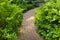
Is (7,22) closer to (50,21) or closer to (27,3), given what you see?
(50,21)

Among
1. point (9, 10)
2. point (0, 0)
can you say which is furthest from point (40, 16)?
point (0, 0)

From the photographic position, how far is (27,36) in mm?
7414

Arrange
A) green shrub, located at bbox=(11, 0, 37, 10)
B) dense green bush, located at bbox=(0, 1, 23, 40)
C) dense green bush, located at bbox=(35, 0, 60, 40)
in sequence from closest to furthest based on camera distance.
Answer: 1. dense green bush, located at bbox=(0, 1, 23, 40)
2. dense green bush, located at bbox=(35, 0, 60, 40)
3. green shrub, located at bbox=(11, 0, 37, 10)

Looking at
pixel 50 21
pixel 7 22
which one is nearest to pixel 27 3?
pixel 50 21

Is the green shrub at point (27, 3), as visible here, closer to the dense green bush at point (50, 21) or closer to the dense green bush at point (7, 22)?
the dense green bush at point (50, 21)

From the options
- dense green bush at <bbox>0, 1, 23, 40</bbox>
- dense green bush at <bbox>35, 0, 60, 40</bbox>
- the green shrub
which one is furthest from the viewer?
the green shrub

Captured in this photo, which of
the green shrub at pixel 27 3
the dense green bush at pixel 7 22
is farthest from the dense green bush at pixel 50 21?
the green shrub at pixel 27 3

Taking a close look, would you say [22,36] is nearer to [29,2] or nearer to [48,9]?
[48,9]

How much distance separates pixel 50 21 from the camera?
20.9 ft

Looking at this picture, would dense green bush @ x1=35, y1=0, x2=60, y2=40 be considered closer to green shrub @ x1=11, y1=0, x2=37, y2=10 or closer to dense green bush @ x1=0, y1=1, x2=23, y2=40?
dense green bush @ x1=0, y1=1, x2=23, y2=40

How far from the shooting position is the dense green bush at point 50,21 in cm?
614

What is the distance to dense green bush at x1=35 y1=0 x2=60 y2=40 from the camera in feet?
20.1

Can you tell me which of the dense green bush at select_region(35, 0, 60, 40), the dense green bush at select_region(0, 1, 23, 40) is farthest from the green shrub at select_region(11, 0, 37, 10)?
the dense green bush at select_region(0, 1, 23, 40)

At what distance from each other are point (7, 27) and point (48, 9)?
5.54 ft
